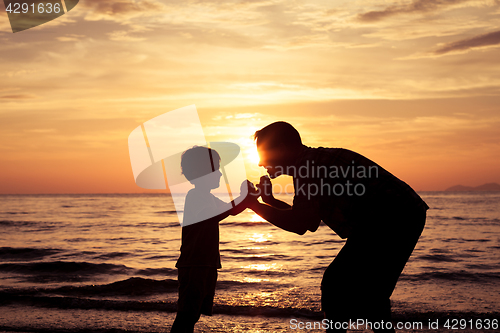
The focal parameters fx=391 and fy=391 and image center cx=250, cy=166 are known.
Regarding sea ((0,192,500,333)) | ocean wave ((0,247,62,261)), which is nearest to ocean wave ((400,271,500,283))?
sea ((0,192,500,333))

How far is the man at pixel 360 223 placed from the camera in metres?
2.40

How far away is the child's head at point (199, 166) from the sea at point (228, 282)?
8.25 feet

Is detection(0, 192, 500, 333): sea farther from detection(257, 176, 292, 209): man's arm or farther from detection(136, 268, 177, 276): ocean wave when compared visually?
detection(257, 176, 292, 209): man's arm

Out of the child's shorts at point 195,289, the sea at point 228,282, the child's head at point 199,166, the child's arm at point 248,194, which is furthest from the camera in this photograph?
the sea at point 228,282

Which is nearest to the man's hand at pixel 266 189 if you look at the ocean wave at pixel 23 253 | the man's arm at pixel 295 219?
the man's arm at pixel 295 219

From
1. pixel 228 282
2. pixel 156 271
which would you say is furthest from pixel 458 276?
pixel 156 271

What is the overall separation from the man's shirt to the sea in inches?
133

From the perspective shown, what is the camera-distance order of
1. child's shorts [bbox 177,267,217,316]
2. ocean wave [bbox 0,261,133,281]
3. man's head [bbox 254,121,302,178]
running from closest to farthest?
1. man's head [bbox 254,121,302,178]
2. child's shorts [bbox 177,267,217,316]
3. ocean wave [bbox 0,261,133,281]

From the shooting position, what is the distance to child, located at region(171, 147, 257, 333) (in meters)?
3.36

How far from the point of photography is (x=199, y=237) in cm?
349

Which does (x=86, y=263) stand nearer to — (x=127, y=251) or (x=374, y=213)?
(x=127, y=251)

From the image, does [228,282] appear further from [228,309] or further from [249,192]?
[249,192]

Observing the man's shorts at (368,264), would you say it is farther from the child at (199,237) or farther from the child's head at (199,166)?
the child's head at (199,166)

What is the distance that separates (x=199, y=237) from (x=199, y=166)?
0.68m
